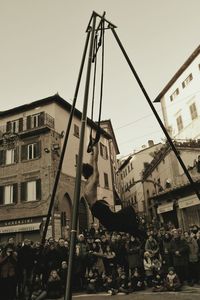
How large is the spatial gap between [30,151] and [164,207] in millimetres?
12761

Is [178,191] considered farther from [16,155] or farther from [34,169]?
[16,155]

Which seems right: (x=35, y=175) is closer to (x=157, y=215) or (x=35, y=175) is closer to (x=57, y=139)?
(x=57, y=139)

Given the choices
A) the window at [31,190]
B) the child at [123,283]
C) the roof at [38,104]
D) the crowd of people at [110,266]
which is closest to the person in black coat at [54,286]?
the crowd of people at [110,266]

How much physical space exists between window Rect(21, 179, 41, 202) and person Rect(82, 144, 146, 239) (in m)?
21.4

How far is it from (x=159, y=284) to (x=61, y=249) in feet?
12.6

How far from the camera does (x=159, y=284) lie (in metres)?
10.8

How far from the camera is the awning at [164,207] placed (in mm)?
26953

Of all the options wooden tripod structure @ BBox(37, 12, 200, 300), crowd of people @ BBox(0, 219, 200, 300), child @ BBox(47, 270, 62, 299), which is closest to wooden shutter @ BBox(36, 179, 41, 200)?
crowd of people @ BBox(0, 219, 200, 300)

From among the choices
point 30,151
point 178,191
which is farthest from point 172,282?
point 30,151

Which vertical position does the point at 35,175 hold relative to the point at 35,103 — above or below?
below

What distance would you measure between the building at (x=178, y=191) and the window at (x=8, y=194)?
12573 millimetres

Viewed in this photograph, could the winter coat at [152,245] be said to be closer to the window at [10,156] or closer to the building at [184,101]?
the window at [10,156]

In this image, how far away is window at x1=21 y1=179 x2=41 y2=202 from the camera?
85.7 ft

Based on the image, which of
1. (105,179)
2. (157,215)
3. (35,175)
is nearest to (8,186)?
(35,175)
